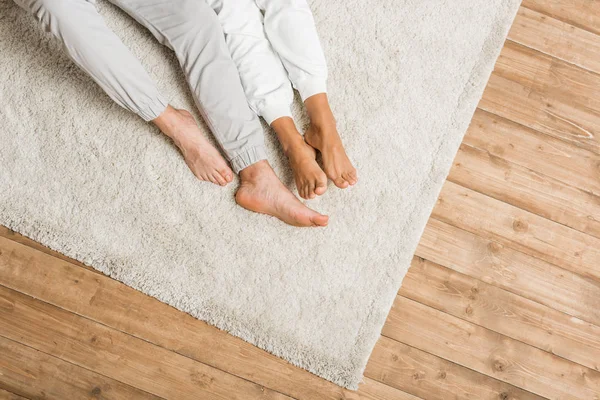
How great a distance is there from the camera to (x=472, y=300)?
3.88 ft

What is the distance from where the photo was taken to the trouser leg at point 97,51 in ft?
3.24

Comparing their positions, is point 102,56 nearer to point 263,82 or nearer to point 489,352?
point 263,82

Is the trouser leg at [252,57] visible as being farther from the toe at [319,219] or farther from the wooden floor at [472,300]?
the wooden floor at [472,300]

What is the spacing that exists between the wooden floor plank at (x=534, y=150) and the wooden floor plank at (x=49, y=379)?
949 millimetres

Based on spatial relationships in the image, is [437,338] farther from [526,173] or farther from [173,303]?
[173,303]

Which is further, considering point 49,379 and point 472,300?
point 472,300

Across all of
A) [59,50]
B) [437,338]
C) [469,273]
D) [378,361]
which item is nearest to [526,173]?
[469,273]

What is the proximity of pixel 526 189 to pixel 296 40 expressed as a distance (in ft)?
2.10

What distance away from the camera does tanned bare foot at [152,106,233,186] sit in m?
1.11

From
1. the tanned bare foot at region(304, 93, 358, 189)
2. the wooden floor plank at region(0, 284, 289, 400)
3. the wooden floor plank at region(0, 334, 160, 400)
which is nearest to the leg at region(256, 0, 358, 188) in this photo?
the tanned bare foot at region(304, 93, 358, 189)

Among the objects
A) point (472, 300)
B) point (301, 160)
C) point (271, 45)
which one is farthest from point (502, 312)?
point (271, 45)

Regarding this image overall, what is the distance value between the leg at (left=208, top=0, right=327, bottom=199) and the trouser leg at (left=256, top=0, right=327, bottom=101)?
0.03m

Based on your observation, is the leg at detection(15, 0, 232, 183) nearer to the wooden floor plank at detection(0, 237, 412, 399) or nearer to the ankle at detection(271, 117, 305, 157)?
the ankle at detection(271, 117, 305, 157)

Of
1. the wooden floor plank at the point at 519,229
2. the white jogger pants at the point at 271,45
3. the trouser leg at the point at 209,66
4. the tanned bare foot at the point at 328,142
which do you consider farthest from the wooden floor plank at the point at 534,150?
the trouser leg at the point at 209,66
